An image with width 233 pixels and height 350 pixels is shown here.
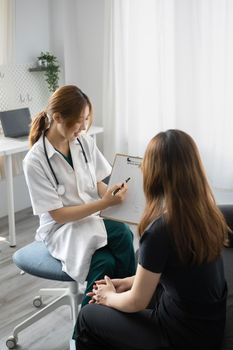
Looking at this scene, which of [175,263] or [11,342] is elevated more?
[175,263]

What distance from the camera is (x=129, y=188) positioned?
6.11 feet

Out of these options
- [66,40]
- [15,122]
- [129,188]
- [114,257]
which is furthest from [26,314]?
[66,40]

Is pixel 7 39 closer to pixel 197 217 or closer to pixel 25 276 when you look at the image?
pixel 25 276

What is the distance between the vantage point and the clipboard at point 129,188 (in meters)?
1.84

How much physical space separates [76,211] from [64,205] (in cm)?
8

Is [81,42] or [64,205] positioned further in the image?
[81,42]

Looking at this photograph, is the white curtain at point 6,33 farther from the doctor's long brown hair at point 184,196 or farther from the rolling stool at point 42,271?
the doctor's long brown hair at point 184,196

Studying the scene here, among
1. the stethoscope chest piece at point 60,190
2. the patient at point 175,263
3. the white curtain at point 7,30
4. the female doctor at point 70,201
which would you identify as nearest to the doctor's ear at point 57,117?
the female doctor at point 70,201

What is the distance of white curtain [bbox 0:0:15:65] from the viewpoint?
10.8 feet

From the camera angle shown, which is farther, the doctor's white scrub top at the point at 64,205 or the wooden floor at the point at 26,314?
the wooden floor at the point at 26,314

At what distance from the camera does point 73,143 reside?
1.97 metres

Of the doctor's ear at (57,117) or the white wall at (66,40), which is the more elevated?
the white wall at (66,40)

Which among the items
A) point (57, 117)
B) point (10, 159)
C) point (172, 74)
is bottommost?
point (10, 159)

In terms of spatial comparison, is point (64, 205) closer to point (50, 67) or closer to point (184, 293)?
point (184, 293)
